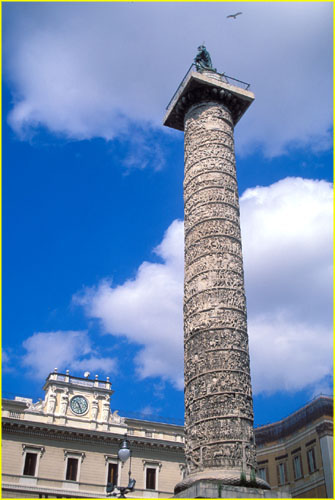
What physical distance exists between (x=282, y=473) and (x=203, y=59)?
1137cm

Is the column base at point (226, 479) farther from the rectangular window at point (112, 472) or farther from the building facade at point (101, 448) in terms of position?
the rectangular window at point (112, 472)

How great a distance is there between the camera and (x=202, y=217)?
30.2 feet

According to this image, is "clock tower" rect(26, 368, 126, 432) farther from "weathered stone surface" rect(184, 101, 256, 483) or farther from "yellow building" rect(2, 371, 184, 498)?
"weathered stone surface" rect(184, 101, 256, 483)

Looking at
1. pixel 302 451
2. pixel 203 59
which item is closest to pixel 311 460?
pixel 302 451

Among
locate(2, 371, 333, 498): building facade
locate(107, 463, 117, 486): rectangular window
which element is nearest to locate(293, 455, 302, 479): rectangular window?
locate(2, 371, 333, 498): building facade

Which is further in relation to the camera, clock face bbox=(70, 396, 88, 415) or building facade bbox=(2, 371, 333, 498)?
clock face bbox=(70, 396, 88, 415)

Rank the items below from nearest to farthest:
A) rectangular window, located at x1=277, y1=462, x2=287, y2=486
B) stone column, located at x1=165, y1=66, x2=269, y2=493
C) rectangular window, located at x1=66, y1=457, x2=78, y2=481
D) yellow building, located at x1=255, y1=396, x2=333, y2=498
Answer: stone column, located at x1=165, y1=66, x2=269, y2=493 < yellow building, located at x1=255, y1=396, x2=333, y2=498 < rectangular window, located at x1=277, y1=462, x2=287, y2=486 < rectangular window, located at x1=66, y1=457, x2=78, y2=481

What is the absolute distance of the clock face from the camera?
54.0ft

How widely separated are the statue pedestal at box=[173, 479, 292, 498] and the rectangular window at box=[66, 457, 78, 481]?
9.47m

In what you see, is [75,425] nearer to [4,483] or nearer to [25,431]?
[25,431]

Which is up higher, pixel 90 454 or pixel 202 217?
pixel 202 217

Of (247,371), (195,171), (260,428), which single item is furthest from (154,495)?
(195,171)

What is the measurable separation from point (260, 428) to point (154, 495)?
12.5ft

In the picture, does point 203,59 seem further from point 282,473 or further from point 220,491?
point 282,473
